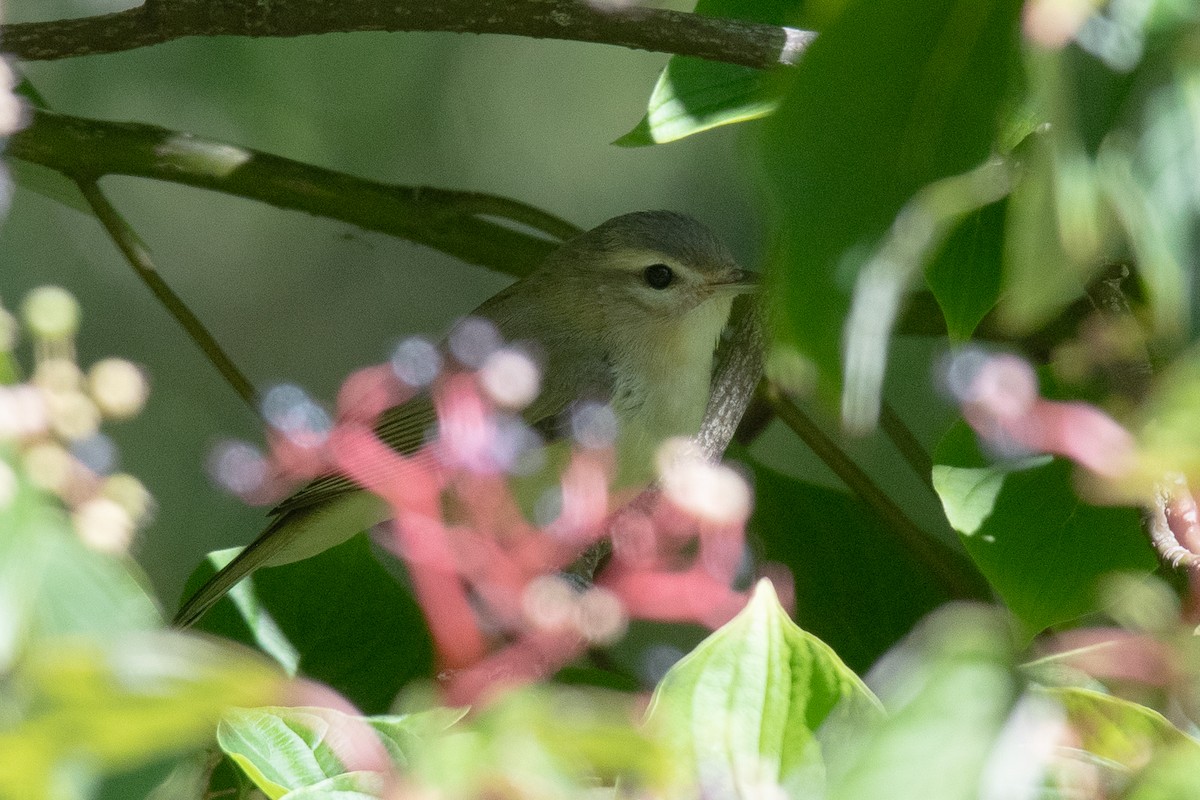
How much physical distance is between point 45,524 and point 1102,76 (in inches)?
17.1

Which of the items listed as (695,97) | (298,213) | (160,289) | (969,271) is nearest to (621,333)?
(160,289)

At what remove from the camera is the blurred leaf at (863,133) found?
0.49 m

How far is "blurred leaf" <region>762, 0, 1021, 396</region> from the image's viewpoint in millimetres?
487

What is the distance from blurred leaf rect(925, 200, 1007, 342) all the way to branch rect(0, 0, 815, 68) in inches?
11.1

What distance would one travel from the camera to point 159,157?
180 centimetres

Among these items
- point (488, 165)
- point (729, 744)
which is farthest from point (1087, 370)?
point (488, 165)

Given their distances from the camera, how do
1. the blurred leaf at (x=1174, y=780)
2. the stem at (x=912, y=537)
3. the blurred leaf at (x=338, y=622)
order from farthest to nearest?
the stem at (x=912, y=537), the blurred leaf at (x=338, y=622), the blurred leaf at (x=1174, y=780)

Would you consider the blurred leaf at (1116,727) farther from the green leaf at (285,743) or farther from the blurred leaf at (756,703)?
the green leaf at (285,743)

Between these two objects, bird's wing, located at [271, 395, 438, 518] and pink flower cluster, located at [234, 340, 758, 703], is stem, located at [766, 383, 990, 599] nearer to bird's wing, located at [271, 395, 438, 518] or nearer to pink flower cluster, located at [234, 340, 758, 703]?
bird's wing, located at [271, 395, 438, 518]

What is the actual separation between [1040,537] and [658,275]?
4.42ft

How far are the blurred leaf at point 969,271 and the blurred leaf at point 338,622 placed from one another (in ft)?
2.15

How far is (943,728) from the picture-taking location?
0.43 meters

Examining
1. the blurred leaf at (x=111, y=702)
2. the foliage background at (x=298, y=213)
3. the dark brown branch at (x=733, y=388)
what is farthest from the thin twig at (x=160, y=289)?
the foliage background at (x=298, y=213)

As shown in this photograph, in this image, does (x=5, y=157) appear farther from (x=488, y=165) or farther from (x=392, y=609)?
(x=488, y=165)
